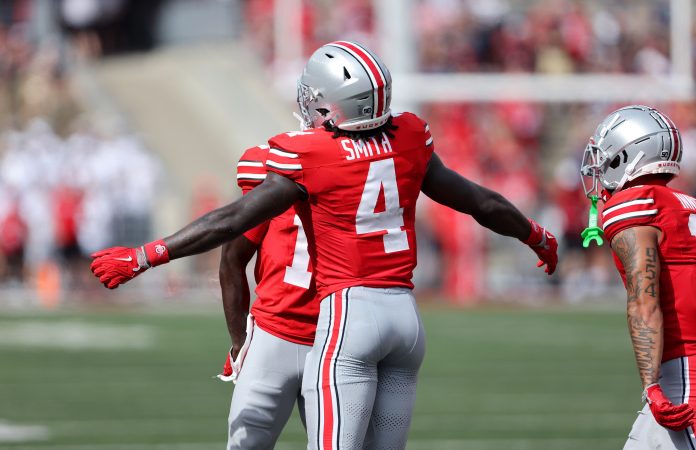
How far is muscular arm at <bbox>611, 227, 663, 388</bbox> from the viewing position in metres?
4.38

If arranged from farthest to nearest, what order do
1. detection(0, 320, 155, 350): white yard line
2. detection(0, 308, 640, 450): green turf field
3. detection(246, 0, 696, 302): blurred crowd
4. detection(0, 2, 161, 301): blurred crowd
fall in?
1. detection(0, 2, 161, 301): blurred crowd
2. detection(246, 0, 696, 302): blurred crowd
3. detection(0, 320, 155, 350): white yard line
4. detection(0, 308, 640, 450): green turf field

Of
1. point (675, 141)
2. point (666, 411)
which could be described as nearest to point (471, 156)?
point (675, 141)

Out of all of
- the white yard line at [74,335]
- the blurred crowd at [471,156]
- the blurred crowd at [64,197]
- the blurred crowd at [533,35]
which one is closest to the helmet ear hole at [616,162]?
the white yard line at [74,335]

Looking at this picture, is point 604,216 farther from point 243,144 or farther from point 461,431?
point 243,144

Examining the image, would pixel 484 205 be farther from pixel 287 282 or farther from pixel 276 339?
pixel 276 339

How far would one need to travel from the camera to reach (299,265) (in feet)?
16.4

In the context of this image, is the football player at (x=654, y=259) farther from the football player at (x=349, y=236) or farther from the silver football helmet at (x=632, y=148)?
the football player at (x=349, y=236)

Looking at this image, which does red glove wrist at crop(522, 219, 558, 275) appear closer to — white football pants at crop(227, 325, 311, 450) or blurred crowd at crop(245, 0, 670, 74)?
white football pants at crop(227, 325, 311, 450)

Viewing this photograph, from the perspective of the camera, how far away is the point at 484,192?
499 cm

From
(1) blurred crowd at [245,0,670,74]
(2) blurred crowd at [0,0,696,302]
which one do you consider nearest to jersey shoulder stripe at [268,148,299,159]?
(2) blurred crowd at [0,0,696,302]

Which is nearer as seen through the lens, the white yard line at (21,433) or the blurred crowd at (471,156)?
the white yard line at (21,433)

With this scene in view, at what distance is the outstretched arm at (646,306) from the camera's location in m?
4.36

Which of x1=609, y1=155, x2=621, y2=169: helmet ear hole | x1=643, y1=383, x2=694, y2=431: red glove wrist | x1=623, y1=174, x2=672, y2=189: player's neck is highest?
x1=609, y1=155, x2=621, y2=169: helmet ear hole

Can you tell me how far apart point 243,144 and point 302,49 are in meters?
2.87
